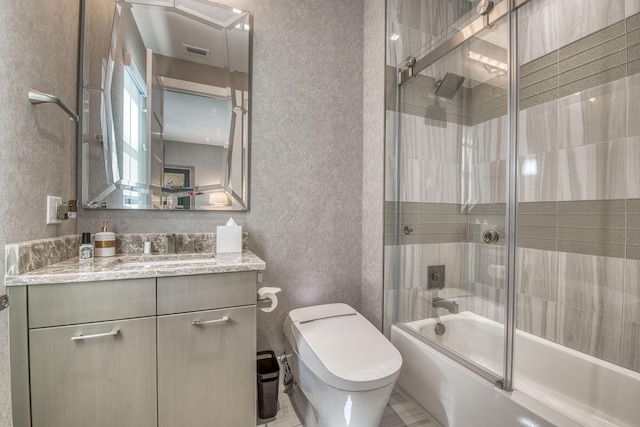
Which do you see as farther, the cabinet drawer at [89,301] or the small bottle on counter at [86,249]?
the small bottle on counter at [86,249]

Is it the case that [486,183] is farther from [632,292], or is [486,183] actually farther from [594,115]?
[632,292]

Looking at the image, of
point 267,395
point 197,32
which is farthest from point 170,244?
point 197,32

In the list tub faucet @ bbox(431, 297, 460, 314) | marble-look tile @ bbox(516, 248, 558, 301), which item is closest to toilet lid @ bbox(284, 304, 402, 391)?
tub faucet @ bbox(431, 297, 460, 314)

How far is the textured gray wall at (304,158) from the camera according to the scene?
1.62m

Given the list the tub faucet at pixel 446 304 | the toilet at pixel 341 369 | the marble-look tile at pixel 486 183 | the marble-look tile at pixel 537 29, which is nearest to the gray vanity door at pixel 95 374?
the toilet at pixel 341 369

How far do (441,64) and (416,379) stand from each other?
1807 millimetres

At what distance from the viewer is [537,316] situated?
4.77 ft

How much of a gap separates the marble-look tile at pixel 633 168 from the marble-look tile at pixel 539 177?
262mm

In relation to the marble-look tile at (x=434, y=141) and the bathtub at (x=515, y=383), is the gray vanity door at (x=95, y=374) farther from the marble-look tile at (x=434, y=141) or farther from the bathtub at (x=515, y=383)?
the marble-look tile at (x=434, y=141)

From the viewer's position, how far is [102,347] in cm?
95

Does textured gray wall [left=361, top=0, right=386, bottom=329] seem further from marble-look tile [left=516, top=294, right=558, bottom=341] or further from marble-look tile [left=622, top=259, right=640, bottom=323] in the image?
marble-look tile [left=622, top=259, right=640, bottom=323]

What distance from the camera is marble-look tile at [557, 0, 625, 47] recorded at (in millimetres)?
1194

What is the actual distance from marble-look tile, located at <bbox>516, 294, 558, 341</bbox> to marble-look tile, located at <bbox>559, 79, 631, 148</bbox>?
82 centimetres

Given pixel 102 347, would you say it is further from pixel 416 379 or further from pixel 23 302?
pixel 416 379
